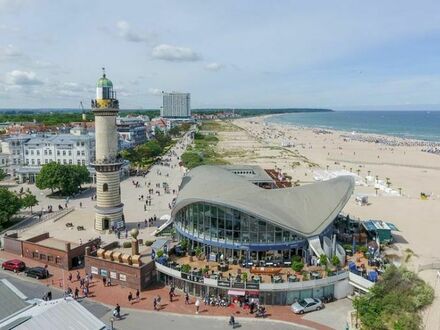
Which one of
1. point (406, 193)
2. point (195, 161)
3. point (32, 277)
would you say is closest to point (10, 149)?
point (195, 161)

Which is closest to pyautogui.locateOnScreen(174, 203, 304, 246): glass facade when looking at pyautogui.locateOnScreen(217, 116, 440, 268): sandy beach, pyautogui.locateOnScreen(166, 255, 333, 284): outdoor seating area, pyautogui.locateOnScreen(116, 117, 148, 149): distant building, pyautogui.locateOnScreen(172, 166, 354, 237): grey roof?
pyautogui.locateOnScreen(172, 166, 354, 237): grey roof

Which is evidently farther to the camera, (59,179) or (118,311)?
(59,179)

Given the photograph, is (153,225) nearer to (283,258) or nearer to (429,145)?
(283,258)

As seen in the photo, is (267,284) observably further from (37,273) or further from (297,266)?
(37,273)

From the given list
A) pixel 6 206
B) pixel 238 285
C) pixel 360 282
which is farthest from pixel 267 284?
pixel 6 206

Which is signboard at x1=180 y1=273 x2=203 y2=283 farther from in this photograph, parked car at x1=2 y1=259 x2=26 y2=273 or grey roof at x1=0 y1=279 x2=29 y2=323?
parked car at x1=2 y1=259 x2=26 y2=273
